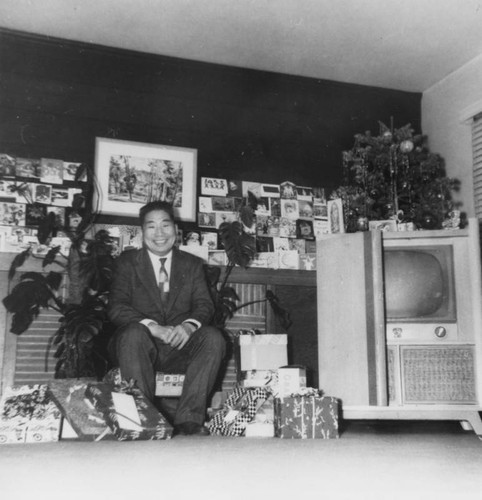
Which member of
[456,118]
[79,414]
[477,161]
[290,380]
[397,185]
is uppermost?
[456,118]

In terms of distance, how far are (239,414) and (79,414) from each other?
0.77m

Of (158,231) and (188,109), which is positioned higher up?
(188,109)

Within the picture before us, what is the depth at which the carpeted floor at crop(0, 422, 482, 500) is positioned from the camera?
1466 millimetres

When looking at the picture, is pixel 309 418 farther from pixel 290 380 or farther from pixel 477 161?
pixel 477 161

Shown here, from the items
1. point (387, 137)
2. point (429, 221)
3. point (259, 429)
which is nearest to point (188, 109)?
point (387, 137)

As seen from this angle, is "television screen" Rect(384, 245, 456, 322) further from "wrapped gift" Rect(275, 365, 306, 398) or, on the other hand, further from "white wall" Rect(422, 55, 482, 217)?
"white wall" Rect(422, 55, 482, 217)

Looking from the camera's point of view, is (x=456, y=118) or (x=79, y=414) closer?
(x=79, y=414)

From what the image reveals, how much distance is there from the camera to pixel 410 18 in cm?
356

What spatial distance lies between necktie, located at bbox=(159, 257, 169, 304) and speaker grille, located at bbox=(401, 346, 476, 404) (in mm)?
1288

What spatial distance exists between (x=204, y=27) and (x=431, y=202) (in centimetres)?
181

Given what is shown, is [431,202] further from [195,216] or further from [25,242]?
[25,242]

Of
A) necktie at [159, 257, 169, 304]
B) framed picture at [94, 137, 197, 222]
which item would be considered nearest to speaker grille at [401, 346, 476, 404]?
necktie at [159, 257, 169, 304]

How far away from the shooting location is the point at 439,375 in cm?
278

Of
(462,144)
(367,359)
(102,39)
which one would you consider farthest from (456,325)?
(102,39)
